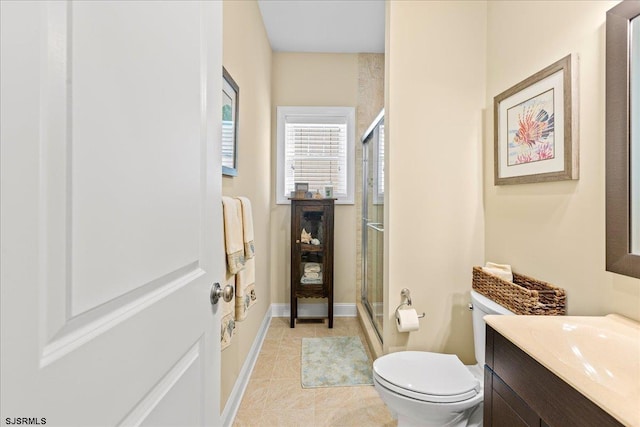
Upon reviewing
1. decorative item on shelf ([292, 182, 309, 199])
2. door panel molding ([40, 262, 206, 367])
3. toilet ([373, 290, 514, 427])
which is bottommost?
toilet ([373, 290, 514, 427])

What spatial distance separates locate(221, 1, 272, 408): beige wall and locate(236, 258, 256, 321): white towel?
10.2 inches

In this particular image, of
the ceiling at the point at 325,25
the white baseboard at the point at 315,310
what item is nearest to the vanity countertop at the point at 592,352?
the white baseboard at the point at 315,310

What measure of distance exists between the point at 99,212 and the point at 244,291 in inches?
48.8

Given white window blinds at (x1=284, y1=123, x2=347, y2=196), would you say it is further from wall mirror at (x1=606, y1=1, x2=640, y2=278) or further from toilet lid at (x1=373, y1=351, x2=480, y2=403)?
wall mirror at (x1=606, y1=1, x2=640, y2=278)

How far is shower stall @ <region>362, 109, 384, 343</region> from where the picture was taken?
2.35 m

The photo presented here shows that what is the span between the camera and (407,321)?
1779 mm

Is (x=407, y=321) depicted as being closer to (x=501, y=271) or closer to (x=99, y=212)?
(x=501, y=271)

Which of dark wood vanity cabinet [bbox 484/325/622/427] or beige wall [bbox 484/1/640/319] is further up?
beige wall [bbox 484/1/640/319]

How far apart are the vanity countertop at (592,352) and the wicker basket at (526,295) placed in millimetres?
225

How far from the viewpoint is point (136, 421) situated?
1.76ft

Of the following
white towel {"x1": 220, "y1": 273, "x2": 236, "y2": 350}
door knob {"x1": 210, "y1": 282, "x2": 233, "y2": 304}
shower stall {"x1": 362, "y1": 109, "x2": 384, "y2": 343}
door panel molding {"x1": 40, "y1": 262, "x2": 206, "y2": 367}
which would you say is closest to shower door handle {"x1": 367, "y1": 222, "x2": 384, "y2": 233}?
shower stall {"x1": 362, "y1": 109, "x2": 384, "y2": 343}

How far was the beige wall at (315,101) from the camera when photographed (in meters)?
3.28

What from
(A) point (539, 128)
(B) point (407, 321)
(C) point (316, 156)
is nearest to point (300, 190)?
(C) point (316, 156)

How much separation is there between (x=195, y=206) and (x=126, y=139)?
0.99 ft
